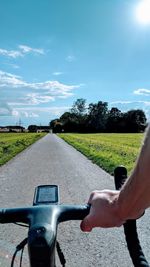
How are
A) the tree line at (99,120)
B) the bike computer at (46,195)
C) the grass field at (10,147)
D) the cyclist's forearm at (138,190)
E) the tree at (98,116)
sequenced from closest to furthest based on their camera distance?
the cyclist's forearm at (138,190)
the bike computer at (46,195)
the grass field at (10,147)
the tree line at (99,120)
the tree at (98,116)

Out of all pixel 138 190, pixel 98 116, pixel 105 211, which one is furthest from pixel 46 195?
pixel 98 116

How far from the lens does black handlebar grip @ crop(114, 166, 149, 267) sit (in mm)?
1328

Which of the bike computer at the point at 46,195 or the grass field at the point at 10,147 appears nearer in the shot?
the bike computer at the point at 46,195

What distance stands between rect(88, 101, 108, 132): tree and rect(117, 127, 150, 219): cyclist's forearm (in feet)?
499

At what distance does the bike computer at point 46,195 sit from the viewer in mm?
1571

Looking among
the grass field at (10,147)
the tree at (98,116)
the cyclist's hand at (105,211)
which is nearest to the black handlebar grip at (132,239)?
the cyclist's hand at (105,211)

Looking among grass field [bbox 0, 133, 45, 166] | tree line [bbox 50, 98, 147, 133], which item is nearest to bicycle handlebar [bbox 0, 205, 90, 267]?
grass field [bbox 0, 133, 45, 166]

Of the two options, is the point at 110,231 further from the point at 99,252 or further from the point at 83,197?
the point at 83,197

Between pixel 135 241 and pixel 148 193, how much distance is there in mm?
400

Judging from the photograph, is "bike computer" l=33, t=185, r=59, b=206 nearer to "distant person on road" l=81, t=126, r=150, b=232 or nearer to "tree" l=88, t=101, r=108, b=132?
"distant person on road" l=81, t=126, r=150, b=232

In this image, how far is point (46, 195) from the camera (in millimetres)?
1626

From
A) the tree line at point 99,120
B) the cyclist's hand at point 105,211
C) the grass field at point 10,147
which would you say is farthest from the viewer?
the tree line at point 99,120

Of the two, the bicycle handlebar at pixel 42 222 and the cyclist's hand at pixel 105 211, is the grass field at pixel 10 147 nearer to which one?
the bicycle handlebar at pixel 42 222

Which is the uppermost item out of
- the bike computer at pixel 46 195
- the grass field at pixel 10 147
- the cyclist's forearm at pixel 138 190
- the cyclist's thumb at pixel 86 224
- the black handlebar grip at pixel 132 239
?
the cyclist's forearm at pixel 138 190
